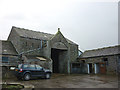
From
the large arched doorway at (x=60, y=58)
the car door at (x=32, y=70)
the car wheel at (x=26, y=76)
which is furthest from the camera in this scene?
the large arched doorway at (x=60, y=58)

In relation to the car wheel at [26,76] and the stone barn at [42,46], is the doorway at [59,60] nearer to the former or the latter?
the stone barn at [42,46]

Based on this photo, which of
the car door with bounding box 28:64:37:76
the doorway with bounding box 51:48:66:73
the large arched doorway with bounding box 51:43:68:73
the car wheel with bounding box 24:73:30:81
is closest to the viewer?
the car wheel with bounding box 24:73:30:81

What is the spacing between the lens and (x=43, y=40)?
86.9 feet

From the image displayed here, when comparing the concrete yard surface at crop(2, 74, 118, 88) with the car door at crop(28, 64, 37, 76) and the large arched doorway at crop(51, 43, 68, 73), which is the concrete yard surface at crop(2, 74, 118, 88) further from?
the large arched doorway at crop(51, 43, 68, 73)

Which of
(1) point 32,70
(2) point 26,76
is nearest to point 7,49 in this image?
(1) point 32,70

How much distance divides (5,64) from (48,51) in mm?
7331

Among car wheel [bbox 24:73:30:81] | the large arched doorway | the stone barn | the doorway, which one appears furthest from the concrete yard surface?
the doorway

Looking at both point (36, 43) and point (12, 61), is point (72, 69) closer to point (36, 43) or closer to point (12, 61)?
point (36, 43)

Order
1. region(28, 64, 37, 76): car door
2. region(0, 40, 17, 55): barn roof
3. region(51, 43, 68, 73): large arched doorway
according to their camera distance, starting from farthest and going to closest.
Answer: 1. region(51, 43, 68, 73): large arched doorway
2. region(0, 40, 17, 55): barn roof
3. region(28, 64, 37, 76): car door

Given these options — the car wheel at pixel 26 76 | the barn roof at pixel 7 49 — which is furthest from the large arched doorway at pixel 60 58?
the car wheel at pixel 26 76

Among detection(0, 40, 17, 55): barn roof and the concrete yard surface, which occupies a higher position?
detection(0, 40, 17, 55): barn roof

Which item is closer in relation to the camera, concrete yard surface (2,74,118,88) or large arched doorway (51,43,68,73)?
concrete yard surface (2,74,118,88)

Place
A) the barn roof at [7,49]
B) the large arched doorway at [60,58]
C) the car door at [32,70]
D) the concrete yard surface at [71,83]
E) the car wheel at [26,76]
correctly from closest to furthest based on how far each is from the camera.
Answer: the concrete yard surface at [71,83] → the car wheel at [26,76] → the car door at [32,70] → the barn roof at [7,49] → the large arched doorway at [60,58]

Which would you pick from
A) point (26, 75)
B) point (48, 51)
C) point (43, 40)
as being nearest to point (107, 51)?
point (48, 51)
